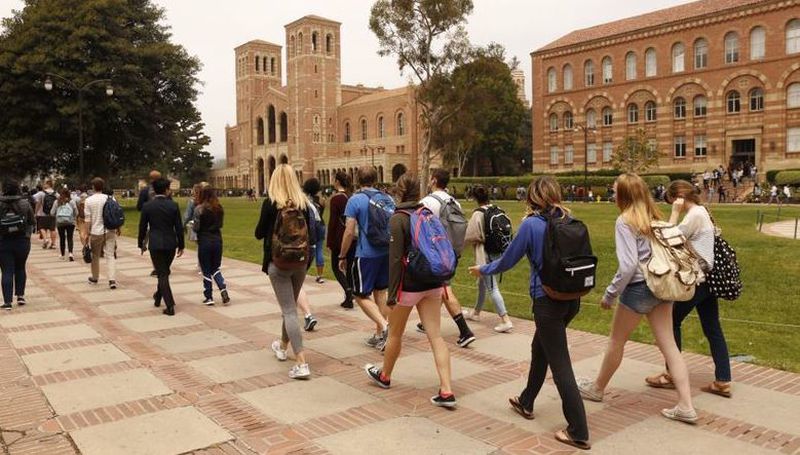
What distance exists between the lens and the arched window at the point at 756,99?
43.2 metres

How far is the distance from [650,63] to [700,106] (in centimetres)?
501

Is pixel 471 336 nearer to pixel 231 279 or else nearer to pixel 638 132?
pixel 231 279

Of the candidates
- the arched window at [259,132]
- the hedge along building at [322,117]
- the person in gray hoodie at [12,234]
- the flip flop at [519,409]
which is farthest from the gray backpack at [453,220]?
the arched window at [259,132]

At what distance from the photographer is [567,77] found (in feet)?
176

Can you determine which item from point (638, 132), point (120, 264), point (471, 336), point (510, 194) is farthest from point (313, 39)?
point (471, 336)

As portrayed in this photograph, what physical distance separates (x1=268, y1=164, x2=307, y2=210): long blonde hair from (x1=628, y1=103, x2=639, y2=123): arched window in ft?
158

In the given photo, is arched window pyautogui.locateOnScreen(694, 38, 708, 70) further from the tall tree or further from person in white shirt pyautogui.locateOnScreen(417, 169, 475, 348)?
person in white shirt pyautogui.locateOnScreen(417, 169, 475, 348)

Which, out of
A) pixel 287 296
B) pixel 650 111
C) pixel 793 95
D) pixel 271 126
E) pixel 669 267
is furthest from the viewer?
pixel 271 126

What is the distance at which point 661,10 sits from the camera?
4962 cm

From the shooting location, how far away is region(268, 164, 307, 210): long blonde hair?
5.79 metres

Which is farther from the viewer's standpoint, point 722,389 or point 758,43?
point 758,43

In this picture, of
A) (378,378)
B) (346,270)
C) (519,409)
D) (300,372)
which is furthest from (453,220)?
(519,409)

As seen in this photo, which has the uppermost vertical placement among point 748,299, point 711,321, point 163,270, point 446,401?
point 163,270

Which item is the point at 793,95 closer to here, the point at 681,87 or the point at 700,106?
the point at 700,106
